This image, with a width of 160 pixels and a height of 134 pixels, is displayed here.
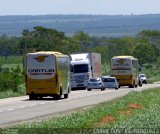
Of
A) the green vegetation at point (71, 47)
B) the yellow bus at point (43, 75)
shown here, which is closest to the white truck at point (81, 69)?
the green vegetation at point (71, 47)

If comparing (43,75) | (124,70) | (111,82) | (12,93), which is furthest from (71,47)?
(43,75)

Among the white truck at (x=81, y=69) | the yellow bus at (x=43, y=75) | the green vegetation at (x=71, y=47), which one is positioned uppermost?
the yellow bus at (x=43, y=75)

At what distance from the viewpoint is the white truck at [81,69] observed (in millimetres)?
73125

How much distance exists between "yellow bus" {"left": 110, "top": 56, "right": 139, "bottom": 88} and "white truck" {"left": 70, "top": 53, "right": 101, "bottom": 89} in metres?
3.09

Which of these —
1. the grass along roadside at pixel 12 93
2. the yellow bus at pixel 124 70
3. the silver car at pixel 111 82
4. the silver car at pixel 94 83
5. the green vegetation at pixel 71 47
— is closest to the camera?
the grass along roadside at pixel 12 93

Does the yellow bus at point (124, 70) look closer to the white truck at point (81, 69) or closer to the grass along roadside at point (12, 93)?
the white truck at point (81, 69)

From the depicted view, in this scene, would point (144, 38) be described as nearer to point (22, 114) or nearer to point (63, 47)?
point (63, 47)

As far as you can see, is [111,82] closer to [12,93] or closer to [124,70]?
[124,70]

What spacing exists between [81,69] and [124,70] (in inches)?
224

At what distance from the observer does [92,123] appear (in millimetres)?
23641

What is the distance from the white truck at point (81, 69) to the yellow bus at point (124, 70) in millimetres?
3094

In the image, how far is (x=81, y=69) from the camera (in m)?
73.9

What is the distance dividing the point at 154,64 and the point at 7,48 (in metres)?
27.8

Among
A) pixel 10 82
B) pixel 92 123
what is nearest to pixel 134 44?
pixel 10 82
